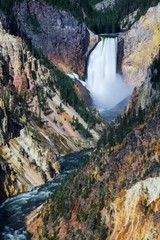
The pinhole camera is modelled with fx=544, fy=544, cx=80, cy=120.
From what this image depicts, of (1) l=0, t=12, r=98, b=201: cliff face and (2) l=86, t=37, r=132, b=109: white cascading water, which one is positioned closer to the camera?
(1) l=0, t=12, r=98, b=201: cliff face

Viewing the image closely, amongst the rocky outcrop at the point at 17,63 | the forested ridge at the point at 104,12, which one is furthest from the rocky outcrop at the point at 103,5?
the rocky outcrop at the point at 17,63

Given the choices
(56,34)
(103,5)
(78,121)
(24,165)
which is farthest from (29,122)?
(103,5)

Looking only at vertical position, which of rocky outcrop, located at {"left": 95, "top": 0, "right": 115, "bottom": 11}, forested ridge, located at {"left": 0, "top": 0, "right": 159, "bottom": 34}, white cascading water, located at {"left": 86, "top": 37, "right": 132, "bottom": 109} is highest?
rocky outcrop, located at {"left": 95, "top": 0, "right": 115, "bottom": 11}

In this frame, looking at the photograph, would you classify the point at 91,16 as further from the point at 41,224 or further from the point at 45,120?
the point at 41,224

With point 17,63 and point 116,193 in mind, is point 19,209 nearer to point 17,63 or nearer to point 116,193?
point 116,193

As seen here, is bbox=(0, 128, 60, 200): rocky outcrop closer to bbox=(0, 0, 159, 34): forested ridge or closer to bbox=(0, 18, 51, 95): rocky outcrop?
bbox=(0, 18, 51, 95): rocky outcrop

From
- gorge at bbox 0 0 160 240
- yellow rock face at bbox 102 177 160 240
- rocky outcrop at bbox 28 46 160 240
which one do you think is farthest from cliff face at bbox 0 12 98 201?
yellow rock face at bbox 102 177 160 240

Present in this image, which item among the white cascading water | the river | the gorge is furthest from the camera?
the white cascading water

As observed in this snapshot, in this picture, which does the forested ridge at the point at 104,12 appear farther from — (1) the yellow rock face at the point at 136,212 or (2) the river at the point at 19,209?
(1) the yellow rock face at the point at 136,212
